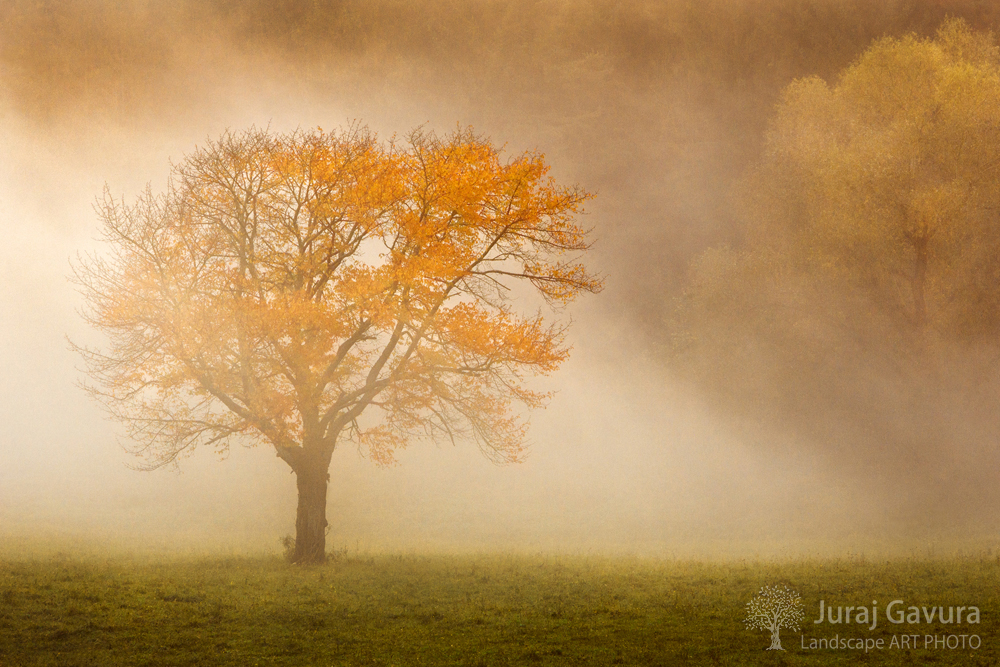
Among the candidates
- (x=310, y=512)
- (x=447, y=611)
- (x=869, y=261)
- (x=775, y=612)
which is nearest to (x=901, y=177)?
(x=869, y=261)

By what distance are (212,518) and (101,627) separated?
3067 cm

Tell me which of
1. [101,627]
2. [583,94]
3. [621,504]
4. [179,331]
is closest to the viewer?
[101,627]

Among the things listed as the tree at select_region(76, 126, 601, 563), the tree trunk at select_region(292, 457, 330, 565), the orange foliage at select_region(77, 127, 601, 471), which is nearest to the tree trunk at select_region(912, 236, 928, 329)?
the orange foliage at select_region(77, 127, 601, 471)

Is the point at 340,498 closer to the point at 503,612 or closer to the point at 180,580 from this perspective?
the point at 180,580

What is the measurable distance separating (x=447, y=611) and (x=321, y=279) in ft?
31.4

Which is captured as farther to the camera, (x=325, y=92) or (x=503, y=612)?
(x=325, y=92)

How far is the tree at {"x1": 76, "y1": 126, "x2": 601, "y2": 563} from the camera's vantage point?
20.1 meters

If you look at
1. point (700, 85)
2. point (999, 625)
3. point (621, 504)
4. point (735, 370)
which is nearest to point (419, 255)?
point (999, 625)

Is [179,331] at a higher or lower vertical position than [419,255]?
lower

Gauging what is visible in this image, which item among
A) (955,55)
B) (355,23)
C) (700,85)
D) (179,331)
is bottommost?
(179,331)

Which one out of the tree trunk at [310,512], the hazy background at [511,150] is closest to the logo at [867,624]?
the tree trunk at [310,512]

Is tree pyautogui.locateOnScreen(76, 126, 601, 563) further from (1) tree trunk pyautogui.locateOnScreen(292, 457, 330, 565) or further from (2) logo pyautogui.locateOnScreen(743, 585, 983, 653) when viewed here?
(2) logo pyautogui.locateOnScreen(743, 585, 983, 653)

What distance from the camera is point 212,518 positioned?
4369cm

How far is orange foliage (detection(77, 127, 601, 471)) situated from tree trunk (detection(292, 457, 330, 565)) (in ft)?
3.95
